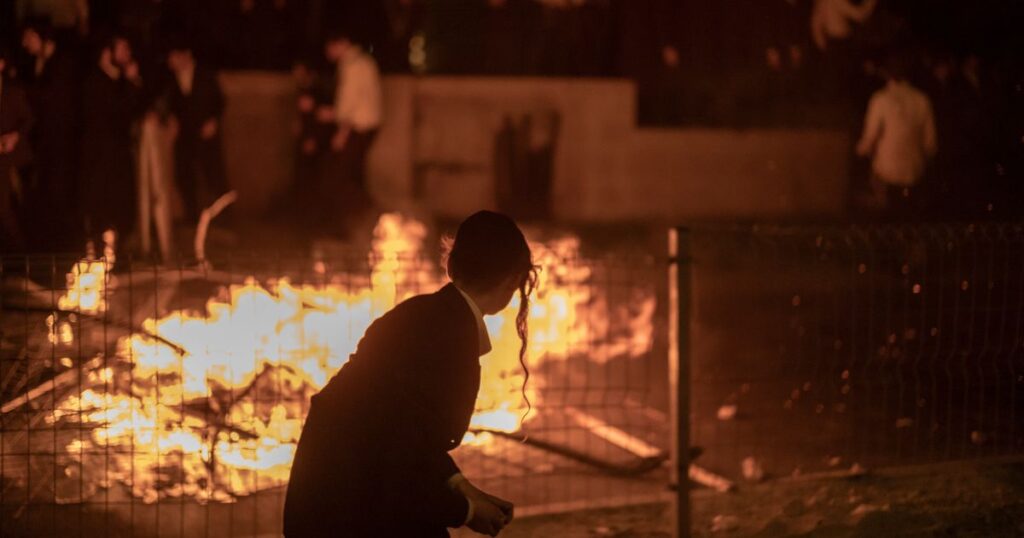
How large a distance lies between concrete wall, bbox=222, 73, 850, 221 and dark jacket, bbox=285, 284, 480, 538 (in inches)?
458

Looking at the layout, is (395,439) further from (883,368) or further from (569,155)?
(569,155)

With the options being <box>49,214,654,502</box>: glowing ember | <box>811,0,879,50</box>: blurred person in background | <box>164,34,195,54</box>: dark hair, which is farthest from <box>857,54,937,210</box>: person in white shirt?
<box>49,214,654,502</box>: glowing ember

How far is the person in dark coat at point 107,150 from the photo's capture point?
12.6 metres

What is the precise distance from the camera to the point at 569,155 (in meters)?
15.7

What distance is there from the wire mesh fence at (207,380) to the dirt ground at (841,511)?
215mm

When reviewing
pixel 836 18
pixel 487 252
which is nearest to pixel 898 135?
pixel 836 18

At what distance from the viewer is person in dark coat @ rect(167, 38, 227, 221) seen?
515 inches

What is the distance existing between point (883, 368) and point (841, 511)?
9.27 ft

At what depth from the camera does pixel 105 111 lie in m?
12.6

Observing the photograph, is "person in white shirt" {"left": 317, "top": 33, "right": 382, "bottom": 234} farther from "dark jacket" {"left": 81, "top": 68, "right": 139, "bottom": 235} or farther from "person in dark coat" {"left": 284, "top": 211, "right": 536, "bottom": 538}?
"person in dark coat" {"left": 284, "top": 211, "right": 536, "bottom": 538}

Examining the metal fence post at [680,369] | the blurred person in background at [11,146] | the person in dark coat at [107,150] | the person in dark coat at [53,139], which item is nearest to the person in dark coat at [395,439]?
the metal fence post at [680,369]

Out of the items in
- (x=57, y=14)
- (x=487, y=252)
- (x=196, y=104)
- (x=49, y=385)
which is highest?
(x=57, y=14)

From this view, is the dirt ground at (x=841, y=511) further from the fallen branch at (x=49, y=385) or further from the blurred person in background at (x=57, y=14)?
the blurred person in background at (x=57, y=14)

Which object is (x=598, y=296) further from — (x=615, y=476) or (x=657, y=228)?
(x=657, y=228)
